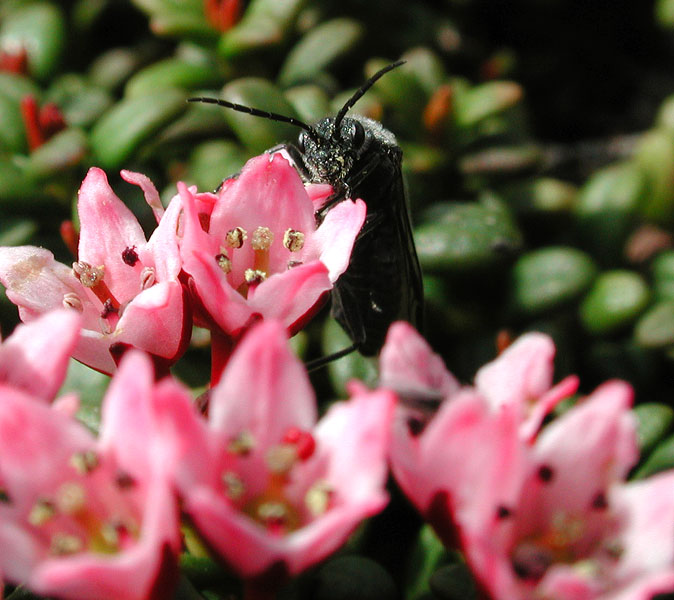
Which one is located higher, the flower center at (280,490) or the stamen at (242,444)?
the stamen at (242,444)

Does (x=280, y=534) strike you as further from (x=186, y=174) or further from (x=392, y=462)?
(x=186, y=174)

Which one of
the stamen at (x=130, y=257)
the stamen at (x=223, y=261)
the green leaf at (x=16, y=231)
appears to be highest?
the stamen at (x=130, y=257)

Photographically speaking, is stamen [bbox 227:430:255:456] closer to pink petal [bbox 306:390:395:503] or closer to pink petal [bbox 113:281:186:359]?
pink petal [bbox 306:390:395:503]

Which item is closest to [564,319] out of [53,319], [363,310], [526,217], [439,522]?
[526,217]

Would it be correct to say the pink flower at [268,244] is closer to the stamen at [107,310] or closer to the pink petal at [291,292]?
the pink petal at [291,292]

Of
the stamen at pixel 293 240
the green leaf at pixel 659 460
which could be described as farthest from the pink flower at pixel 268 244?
the green leaf at pixel 659 460

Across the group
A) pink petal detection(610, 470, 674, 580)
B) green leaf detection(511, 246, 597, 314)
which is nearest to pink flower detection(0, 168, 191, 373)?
pink petal detection(610, 470, 674, 580)

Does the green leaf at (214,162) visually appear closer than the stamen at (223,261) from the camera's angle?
No
